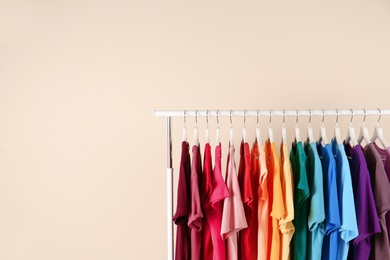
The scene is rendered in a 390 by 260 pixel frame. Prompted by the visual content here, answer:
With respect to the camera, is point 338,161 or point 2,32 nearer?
point 338,161

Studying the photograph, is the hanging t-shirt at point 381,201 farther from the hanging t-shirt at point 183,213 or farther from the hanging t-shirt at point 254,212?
the hanging t-shirt at point 183,213

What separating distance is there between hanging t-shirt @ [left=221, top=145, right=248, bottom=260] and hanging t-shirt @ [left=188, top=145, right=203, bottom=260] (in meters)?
0.10

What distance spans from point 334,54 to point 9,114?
184cm

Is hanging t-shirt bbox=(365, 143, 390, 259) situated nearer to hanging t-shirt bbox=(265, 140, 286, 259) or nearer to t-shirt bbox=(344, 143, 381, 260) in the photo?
t-shirt bbox=(344, 143, 381, 260)

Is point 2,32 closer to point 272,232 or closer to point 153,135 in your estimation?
point 153,135

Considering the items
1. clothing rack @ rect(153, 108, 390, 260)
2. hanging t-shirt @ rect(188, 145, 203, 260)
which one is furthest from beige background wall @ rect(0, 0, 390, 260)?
hanging t-shirt @ rect(188, 145, 203, 260)

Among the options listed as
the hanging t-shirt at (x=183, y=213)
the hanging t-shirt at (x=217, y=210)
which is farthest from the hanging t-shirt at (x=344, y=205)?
the hanging t-shirt at (x=183, y=213)

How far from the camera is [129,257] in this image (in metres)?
2.23

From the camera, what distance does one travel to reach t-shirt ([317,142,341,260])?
153 centimetres

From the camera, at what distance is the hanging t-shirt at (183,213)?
5.09 feet

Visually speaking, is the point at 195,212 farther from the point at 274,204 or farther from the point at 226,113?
the point at 226,113

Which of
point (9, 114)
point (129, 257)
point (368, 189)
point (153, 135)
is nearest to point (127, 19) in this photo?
point (153, 135)

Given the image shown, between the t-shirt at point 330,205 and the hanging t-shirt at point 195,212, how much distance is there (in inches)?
19.6

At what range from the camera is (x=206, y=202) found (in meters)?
1.58
